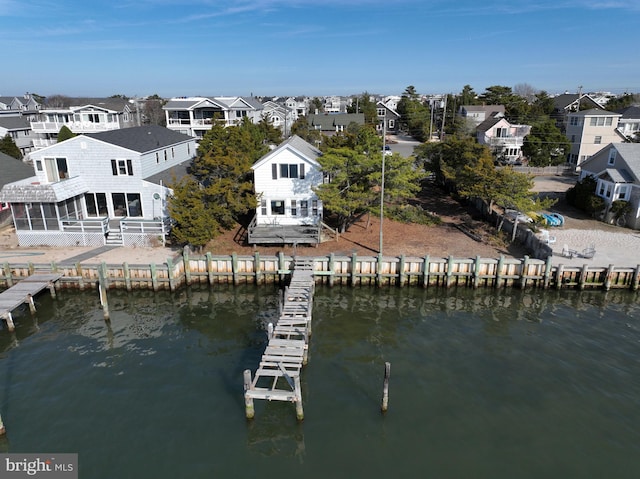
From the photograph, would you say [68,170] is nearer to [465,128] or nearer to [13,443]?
[13,443]

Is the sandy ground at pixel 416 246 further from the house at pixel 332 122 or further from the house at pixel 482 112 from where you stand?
the house at pixel 332 122

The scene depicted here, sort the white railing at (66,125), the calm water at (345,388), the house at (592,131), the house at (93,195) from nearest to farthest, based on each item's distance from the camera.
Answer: the calm water at (345,388) < the house at (93,195) < the house at (592,131) < the white railing at (66,125)

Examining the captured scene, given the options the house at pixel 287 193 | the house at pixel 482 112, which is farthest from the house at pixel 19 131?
the house at pixel 482 112

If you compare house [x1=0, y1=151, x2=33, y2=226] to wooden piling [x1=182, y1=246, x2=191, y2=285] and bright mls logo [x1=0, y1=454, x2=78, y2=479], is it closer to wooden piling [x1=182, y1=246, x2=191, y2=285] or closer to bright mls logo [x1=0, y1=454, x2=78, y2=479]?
wooden piling [x1=182, y1=246, x2=191, y2=285]

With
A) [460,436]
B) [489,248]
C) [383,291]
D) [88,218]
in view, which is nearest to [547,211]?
[489,248]

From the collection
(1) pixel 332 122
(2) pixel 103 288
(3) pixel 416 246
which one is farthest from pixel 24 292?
(1) pixel 332 122

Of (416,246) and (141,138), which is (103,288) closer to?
(141,138)
